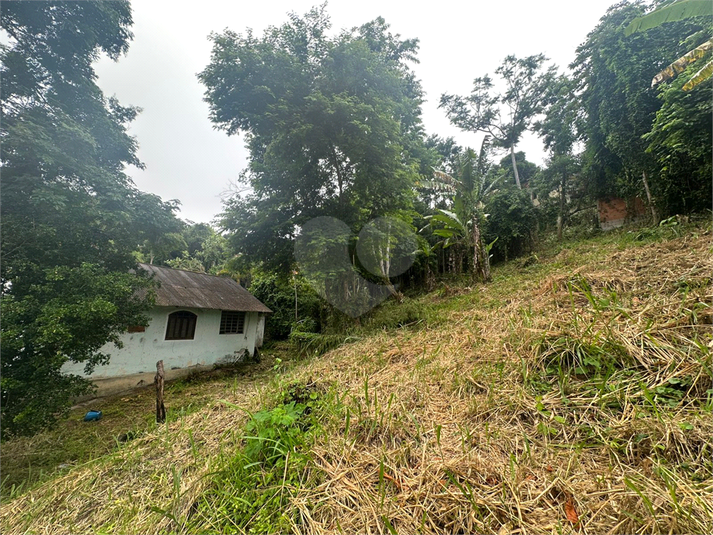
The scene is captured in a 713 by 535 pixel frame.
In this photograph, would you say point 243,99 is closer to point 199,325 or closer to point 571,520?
point 199,325

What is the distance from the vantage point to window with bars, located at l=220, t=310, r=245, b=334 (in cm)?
1083

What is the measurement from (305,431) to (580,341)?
236 centimetres

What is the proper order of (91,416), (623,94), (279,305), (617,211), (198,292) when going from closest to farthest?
1. (91,416)
2. (623,94)
3. (198,292)
4. (617,211)
5. (279,305)

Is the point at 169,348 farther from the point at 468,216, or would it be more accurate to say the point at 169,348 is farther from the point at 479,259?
the point at 468,216

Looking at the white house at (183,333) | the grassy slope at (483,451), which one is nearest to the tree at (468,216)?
the grassy slope at (483,451)

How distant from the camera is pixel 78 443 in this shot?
4.81 m

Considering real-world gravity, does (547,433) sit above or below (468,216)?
below

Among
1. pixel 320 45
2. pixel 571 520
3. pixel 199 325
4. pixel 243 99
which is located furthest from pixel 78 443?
pixel 320 45

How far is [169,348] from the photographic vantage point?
8867 millimetres

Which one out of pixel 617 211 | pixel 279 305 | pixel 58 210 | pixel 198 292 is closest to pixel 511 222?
pixel 617 211

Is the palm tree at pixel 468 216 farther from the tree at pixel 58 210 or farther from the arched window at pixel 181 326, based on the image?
the arched window at pixel 181 326

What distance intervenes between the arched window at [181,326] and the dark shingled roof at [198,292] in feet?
1.98

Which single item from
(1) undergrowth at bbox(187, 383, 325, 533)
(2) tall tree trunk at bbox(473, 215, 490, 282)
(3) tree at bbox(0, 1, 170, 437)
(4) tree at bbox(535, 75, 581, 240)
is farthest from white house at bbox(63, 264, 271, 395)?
(4) tree at bbox(535, 75, 581, 240)

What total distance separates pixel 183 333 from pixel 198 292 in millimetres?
1719
